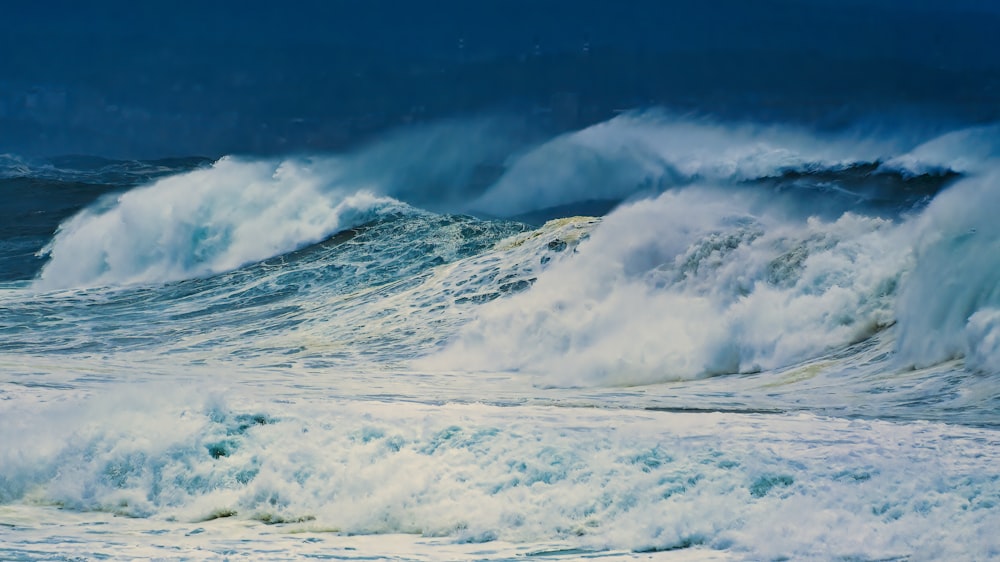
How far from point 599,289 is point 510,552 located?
25.9ft

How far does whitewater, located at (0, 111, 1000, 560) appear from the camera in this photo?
6.57 metres

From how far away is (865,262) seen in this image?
12180 mm

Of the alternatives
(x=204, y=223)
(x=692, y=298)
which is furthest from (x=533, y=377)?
(x=204, y=223)

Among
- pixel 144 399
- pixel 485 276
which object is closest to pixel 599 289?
pixel 485 276

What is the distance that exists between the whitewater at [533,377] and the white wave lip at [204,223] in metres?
0.09

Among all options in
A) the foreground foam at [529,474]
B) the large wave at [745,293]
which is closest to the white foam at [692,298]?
the large wave at [745,293]

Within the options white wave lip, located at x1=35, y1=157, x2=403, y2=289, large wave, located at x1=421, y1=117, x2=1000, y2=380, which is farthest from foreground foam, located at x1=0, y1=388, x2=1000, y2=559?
white wave lip, located at x1=35, y1=157, x2=403, y2=289

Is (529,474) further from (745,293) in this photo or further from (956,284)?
(745,293)

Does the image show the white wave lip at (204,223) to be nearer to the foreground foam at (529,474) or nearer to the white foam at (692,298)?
the white foam at (692,298)

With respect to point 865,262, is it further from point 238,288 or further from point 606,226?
point 238,288

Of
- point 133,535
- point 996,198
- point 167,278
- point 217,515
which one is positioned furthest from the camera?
point 167,278

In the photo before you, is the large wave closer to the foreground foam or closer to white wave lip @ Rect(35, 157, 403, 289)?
the foreground foam

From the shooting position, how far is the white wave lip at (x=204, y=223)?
20656 millimetres

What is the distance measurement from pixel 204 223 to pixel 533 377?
11894 millimetres
